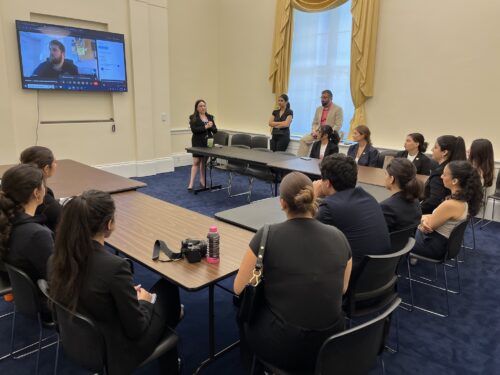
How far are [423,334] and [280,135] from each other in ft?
14.9

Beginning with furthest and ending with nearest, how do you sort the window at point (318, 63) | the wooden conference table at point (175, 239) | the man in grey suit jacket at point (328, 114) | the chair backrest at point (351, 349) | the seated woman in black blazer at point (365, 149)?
the window at point (318, 63)
the man in grey suit jacket at point (328, 114)
the seated woman in black blazer at point (365, 149)
the wooden conference table at point (175, 239)
the chair backrest at point (351, 349)

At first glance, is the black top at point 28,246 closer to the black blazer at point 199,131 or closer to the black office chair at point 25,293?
the black office chair at point 25,293

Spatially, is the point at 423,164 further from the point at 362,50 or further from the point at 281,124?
the point at 281,124

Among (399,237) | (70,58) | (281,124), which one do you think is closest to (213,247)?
(399,237)

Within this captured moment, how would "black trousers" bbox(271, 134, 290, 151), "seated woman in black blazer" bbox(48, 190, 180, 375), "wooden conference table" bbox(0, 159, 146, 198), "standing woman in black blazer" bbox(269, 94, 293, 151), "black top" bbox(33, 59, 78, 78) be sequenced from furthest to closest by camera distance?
"black trousers" bbox(271, 134, 290, 151) → "standing woman in black blazer" bbox(269, 94, 293, 151) → "black top" bbox(33, 59, 78, 78) → "wooden conference table" bbox(0, 159, 146, 198) → "seated woman in black blazer" bbox(48, 190, 180, 375)

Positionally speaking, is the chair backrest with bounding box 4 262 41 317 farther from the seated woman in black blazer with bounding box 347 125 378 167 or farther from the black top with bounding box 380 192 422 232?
the seated woman in black blazer with bounding box 347 125 378 167

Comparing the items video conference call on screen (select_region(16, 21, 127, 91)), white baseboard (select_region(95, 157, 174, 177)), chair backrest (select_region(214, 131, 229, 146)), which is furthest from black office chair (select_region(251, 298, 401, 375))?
white baseboard (select_region(95, 157, 174, 177))

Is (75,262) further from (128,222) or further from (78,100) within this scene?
(78,100)

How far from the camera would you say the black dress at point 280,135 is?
6.51 metres

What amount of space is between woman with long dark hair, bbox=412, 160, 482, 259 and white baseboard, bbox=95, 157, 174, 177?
540 centimetres

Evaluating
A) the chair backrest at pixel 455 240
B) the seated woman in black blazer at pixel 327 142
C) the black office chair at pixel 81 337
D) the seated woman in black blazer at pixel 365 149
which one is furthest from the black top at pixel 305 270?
the seated woman in black blazer at pixel 327 142

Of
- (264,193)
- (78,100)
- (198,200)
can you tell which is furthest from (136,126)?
(264,193)

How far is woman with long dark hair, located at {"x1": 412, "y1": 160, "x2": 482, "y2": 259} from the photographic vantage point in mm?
2668

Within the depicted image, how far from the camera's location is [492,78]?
481cm
